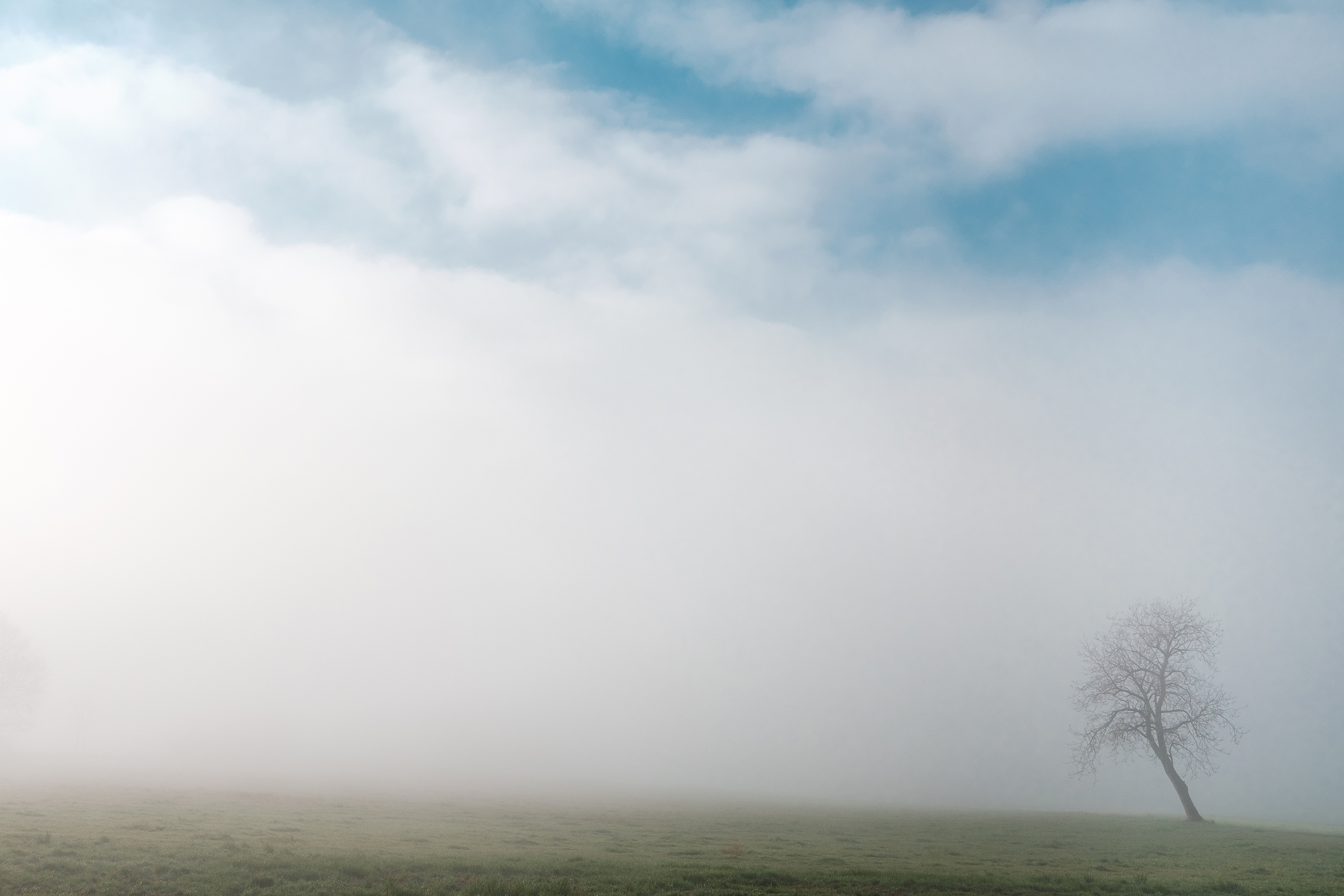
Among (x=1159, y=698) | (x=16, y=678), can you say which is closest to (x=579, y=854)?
(x=1159, y=698)

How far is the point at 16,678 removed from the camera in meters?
104

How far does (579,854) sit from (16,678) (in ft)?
387

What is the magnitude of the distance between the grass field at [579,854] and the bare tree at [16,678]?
68631 millimetres

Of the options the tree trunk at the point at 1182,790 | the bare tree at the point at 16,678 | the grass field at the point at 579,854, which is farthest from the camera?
the bare tree at the point at 16,678

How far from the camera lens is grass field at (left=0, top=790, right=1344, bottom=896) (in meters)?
26.1

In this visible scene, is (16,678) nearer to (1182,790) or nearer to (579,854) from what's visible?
(579,854)

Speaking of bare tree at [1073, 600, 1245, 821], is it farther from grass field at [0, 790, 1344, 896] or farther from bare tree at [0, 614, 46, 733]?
bare tree at [0, 614, 46, 733]

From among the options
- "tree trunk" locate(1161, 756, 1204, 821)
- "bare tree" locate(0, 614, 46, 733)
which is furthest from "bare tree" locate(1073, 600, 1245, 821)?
"bare tree" locate(0, 614, 46, 733)

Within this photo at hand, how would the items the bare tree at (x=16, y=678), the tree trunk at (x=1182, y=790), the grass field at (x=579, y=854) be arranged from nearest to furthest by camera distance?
the grass field at (x=579, y=854) → the tree trunk at (x=1182, y=790) → the bare tree at (x=16, y=678)

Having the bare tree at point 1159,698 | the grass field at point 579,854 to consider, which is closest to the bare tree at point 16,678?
the grass field at point 579,854

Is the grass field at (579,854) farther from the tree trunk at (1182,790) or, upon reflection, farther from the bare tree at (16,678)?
the bare tree at (16,678)

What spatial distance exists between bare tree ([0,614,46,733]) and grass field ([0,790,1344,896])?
2702 inches

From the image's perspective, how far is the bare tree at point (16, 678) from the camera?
10212cm

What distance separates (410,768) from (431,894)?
152 metres
